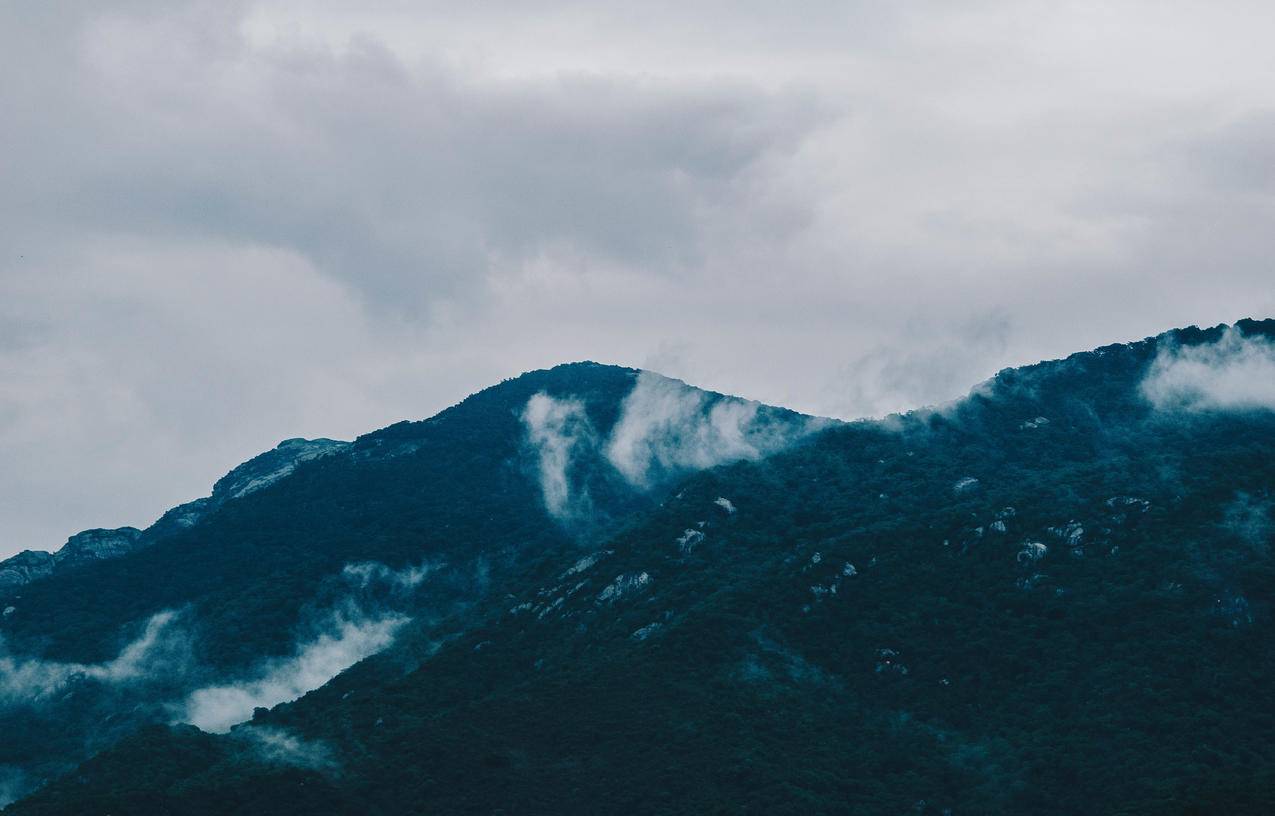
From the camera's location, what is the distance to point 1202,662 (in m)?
198

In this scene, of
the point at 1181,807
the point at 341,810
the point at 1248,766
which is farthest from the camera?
the point at 341,810

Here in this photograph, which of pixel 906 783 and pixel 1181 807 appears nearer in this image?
pixel 1181 807

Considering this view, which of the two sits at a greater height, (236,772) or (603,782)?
(236,772)

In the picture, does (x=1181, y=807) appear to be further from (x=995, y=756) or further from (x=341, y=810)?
(x=341, y=810)

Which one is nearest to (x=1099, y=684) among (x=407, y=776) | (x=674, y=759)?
(x=674, y=759)

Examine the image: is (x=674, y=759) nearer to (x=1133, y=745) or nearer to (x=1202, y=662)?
(x=1133, y=745)

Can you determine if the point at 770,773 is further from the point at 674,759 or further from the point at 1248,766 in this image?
the point at 1248,766

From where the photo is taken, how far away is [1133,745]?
183m

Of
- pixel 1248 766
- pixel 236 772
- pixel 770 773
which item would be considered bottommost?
pixel 1248 766

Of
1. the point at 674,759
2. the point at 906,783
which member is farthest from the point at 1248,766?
the point at 674,759

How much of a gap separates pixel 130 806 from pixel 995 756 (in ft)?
357

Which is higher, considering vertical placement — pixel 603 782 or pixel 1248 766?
pixel 603 782

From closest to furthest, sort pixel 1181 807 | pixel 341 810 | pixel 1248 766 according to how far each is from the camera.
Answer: pixel 1181 807 < pixel 1248 766 < pixel 341 810

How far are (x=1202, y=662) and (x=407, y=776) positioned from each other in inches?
4156
